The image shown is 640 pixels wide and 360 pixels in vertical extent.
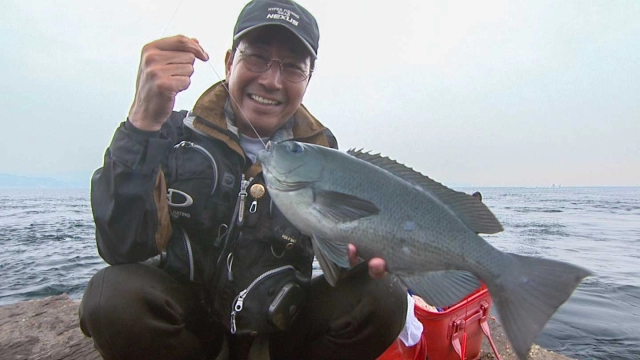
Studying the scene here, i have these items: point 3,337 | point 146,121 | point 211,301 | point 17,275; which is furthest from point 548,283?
point 17,275

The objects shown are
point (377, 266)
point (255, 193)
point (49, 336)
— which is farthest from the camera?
point (49, 336)

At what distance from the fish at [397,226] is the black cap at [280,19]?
3.32ft

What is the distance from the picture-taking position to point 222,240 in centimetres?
284

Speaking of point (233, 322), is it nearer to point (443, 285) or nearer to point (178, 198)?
point (178, 198)

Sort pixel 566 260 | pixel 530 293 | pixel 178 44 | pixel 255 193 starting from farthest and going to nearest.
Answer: pixel 566 260 → pixel 255 193 → pixel 178 44 → pixel 530 293

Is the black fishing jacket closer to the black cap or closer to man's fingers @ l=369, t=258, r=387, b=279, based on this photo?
the black cap

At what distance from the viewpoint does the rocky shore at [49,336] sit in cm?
365

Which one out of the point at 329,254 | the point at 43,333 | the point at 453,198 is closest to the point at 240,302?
the point at 329,254

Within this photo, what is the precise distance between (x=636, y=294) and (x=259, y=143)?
24.7ft

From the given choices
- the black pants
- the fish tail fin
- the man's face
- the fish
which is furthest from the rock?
the fish tail fin

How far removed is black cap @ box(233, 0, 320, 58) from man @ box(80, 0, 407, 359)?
1cm

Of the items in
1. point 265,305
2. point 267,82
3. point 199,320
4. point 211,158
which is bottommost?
point 199,320

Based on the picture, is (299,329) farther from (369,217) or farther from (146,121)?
(146,121)

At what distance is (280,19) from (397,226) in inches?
63.4
